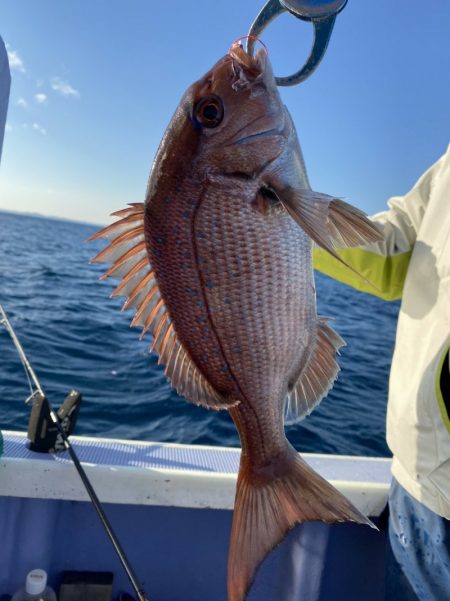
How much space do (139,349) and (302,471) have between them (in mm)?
7362

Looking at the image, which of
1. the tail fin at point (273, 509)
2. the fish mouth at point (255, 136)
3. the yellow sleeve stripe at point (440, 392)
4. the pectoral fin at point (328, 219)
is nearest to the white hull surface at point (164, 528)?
the yellow sleeve stripe at point (440, 392)

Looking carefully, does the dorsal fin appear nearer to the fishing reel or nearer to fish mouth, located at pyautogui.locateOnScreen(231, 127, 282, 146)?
fish mouth, located at pyautogui.locateOnScreen(231, 127, 282, 146)

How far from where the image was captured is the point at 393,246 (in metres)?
1.99

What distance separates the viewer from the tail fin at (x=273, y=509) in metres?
1.13

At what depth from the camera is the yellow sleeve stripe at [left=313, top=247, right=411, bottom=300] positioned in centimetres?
194

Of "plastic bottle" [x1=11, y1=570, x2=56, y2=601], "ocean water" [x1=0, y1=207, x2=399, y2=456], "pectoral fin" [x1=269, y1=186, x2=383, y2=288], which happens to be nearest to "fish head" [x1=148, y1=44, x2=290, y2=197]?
"pectoral fin" [x1=269, y1=186, x2=383, y2=288]

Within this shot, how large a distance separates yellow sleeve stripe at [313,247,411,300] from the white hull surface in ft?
3.19

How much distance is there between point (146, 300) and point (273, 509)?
657 millimetres

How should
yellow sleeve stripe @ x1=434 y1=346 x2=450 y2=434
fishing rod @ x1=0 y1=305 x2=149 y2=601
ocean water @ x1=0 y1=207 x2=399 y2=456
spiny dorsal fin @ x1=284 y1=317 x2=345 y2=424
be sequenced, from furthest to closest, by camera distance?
ocean water @ x1=0 y1=207 x2=399 y2=456, fishing rod @ x1=0 y1=305 x2=149 y2=601, yellow sleeve stripe @ x1=434 y1=346 x2=450 y2=434, spiny dorsal fin @ x1=284 y1=317 x2=345 y2=424

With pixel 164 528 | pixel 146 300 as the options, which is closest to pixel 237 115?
pixel 146 300

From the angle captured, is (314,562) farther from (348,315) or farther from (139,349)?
(348,315)

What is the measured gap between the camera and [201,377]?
1.25 m

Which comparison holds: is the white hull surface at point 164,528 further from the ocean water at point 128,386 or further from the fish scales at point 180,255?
the fish scales at point 180,255

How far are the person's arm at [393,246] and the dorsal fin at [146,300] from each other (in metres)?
0.90
